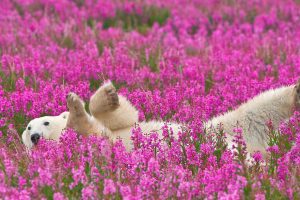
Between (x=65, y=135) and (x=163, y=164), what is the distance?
2.52 ft

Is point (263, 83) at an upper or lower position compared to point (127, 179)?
lower

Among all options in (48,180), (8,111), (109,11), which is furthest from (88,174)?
(109,11)

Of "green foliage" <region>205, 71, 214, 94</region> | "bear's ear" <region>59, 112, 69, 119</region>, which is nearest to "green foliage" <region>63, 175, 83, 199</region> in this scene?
"bear's ear" <region>59, 112, 69, 119</region>

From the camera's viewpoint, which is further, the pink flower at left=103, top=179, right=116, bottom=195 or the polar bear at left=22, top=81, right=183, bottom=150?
the polar bear at left=22, top=81, right=183, bottom=150

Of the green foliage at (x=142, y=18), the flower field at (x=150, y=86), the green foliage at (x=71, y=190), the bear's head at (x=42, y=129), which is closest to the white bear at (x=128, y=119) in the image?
the bear's head at (x=42, y=129)

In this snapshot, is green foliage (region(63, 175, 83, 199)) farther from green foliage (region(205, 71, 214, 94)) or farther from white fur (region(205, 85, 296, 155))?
green foliage (region(205, 71, 214, 94))

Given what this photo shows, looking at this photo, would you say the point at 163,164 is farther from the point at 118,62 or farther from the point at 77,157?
the point at 118,62

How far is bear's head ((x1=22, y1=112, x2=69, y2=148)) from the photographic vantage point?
641cm

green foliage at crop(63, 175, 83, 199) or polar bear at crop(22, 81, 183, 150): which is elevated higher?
green foliage at crop(63, 175, 83, 199)

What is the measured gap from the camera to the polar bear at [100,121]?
634cm

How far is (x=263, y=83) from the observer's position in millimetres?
7797

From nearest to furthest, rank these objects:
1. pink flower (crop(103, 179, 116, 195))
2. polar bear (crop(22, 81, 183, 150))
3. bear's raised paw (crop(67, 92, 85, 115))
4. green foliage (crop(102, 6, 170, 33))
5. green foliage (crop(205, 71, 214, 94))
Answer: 1. pink flower (crop(103, 179, 116, 195))
2. bear's raised paw (crop(67, 92, 85, 115))
3. polar bear (crop(22, 81, 183, 150))
4. green foliage (crop(205, 71, 214, 94))
5. green foliage (crop(102, 6, 170, 33))

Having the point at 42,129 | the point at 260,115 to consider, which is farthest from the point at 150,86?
the point at 260,115

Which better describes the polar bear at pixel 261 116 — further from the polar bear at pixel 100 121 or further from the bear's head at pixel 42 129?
the bear's head at pixel 42 129
